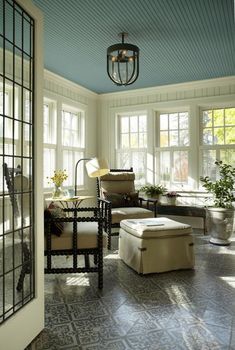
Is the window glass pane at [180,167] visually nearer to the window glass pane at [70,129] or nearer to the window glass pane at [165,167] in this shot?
the window glass pane at [165,167]

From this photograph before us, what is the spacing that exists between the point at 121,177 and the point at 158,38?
2273 mm

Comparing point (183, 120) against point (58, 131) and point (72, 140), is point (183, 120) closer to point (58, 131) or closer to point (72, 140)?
point (72, 140)

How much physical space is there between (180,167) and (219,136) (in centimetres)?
93

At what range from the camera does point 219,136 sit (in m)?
5.49

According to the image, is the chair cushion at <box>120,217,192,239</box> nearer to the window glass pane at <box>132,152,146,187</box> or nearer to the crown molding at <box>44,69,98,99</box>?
A: the window glass pane at <box>132,152,146,187</box>

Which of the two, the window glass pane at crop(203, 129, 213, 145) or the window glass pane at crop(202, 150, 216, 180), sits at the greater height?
the window glass pane at crop(203, 129, 213, 145)

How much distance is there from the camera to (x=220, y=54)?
4188mm

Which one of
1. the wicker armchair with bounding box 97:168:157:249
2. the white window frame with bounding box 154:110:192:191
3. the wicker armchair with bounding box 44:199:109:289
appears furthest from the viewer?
the white window frame with bounding box 154:110:192:191

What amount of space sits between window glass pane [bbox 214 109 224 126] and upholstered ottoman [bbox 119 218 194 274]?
296 cm

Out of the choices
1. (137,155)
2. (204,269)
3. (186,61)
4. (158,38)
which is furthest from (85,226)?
(137,155)

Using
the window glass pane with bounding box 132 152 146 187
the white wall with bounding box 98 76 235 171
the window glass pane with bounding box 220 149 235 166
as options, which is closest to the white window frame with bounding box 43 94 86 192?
the white wall with bounding box 98 76 235 171

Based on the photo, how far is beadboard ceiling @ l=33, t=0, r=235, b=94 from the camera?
3023 mm

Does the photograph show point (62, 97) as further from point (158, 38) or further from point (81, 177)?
point (158, 38)

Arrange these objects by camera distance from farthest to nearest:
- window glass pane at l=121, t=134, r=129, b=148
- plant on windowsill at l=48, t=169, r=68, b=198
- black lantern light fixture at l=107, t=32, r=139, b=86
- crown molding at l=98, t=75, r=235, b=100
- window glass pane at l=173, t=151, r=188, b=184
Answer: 1. window glass pane at l=121, t=134, r=129, b=148
2. window glass pane at l=173, t=151, r=188, b=184
3. crown molding at l=98, t=75, r=235, b=100
4. plant on windowsill at l=48, t=169, r=68, b=198
5. black lantern light fixture at l=107, t=32, r=139, b=86
